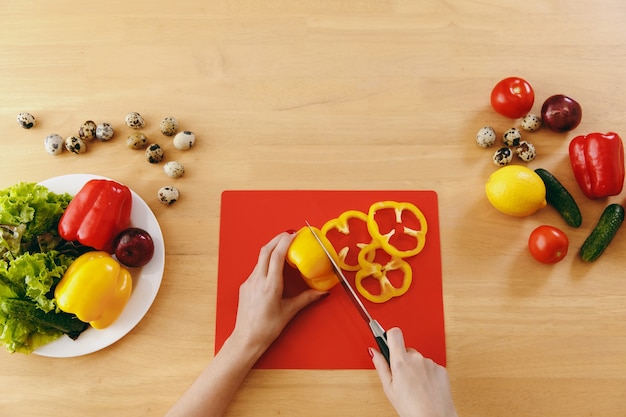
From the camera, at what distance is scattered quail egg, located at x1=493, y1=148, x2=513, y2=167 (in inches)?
47.1

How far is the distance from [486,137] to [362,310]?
1.60 feet

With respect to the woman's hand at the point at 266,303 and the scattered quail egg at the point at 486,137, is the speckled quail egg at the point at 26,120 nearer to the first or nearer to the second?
the woman's hand at the point at 266,303

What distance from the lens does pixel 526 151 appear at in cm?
119

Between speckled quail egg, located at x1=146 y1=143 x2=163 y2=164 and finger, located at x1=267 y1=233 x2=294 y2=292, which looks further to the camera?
speckled quail egg, located at x1=146 y1=143 x2=163 y2=164

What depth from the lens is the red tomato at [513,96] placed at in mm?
1196

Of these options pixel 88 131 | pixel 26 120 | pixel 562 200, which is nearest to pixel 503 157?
pixel 562 200

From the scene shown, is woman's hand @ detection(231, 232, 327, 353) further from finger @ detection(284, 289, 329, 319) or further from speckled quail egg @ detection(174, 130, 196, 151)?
speckled quail egg @ detection(174, 130, 196, 151)

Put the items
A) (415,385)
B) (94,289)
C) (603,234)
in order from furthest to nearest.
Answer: (603,234) → (94,289) → (415,385)

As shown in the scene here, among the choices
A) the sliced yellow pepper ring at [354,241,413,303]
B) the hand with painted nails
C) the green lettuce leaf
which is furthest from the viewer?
the sliced yellow pepper ring at [354,241,413,303]

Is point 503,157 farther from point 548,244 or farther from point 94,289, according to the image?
point 94,289

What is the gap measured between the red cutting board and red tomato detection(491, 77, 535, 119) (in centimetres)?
26

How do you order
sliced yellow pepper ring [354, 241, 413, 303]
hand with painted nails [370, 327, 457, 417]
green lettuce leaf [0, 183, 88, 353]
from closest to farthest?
1. hand with painted nails [370, 327, 457, 417]
2. green lettuce leaf [0, 183, 88, 353]
3. sliced yellow pepper ring [354, 241, 413, 303]

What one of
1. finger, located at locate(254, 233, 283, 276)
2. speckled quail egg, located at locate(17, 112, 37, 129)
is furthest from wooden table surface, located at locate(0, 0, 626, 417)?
finger, located at locate(254, 233, 283, 276)

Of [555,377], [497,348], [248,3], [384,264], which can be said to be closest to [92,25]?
[248,3]
